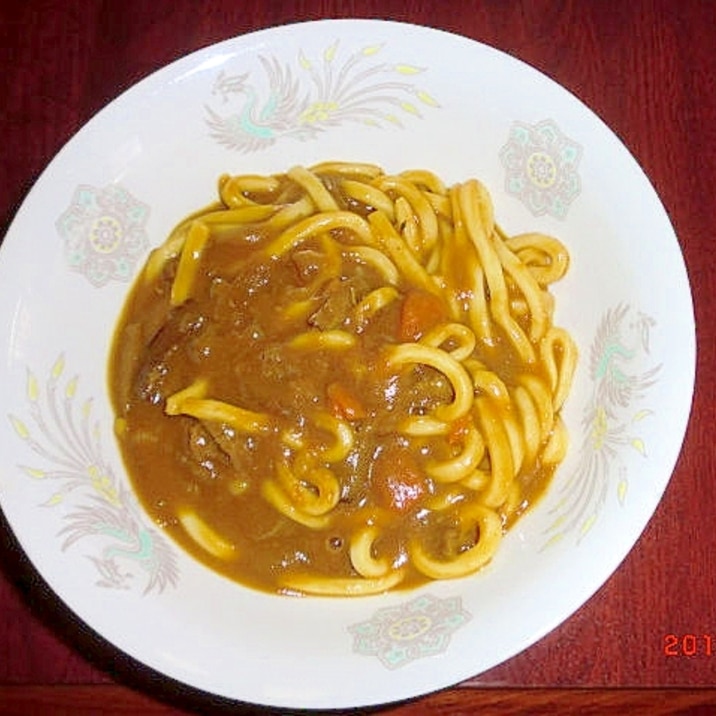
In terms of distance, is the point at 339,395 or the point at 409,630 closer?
the point at 409,630

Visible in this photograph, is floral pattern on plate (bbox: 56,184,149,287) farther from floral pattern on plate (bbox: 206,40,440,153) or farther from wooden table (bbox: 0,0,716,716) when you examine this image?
wooden table (bbox: 0,0,716,716)

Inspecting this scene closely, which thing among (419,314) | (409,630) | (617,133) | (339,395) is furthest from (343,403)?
(617,133)

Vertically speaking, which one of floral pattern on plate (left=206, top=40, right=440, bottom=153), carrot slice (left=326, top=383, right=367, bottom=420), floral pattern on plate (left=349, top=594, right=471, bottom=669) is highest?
floral pattern on plate (left=206, top=40, right=440, bottom=153)

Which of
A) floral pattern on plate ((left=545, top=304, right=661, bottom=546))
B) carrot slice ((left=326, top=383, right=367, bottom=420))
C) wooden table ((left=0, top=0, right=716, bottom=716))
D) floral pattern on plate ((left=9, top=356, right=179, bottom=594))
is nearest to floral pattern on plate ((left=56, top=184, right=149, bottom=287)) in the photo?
floral pattern on plate ((left=9, top=356, right=179, bottom=594))
